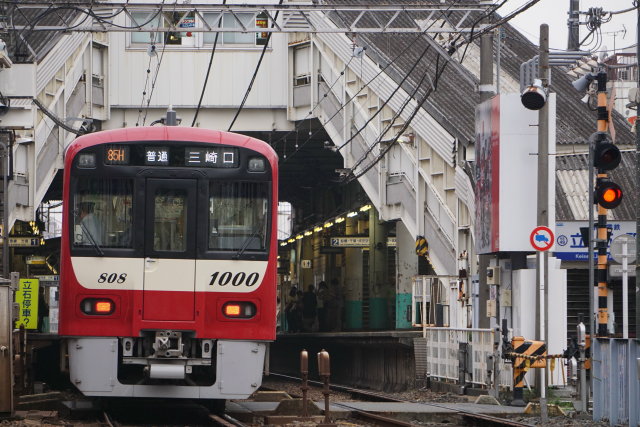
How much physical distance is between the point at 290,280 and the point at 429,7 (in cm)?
3303

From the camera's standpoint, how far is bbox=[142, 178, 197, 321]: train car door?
14.8 meters

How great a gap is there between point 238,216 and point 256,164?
2.19ft

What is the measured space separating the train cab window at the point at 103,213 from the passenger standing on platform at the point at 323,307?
2762 centimetres

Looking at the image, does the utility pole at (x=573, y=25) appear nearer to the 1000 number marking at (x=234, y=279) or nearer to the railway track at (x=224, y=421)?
the railway track at (x=224, y=421)

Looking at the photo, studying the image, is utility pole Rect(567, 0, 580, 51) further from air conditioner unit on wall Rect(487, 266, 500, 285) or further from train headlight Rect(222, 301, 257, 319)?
train headlight Rect(222, 301, 257, 319)

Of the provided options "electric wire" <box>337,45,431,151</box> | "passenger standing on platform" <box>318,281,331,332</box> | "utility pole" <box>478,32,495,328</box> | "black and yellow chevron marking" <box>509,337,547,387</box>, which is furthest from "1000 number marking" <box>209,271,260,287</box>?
"passenger standing on platform" <box>318,281,331,332</box>

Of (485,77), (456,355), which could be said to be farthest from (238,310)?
(456,355)

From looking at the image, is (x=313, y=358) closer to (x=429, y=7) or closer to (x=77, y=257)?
(x=429, y=7)

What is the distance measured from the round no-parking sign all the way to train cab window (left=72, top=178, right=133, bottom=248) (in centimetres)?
567

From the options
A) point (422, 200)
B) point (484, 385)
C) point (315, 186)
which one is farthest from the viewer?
point (315, 186)

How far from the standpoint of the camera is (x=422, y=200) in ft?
98.3

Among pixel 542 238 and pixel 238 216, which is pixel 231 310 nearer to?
pixel 238 216

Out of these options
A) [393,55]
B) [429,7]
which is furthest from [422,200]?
[429,7]

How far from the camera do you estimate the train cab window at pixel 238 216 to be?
15.0 meters
